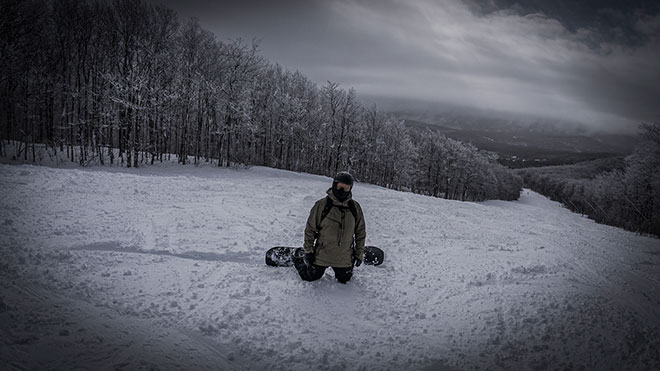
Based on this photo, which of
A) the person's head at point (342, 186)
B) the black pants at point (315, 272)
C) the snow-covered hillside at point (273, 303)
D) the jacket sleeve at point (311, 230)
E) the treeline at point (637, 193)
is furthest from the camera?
the treeline at point (637, 193)

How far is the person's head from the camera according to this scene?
217 inches

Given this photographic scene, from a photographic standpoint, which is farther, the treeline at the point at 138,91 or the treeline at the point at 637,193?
the treeline at the point at 637,193

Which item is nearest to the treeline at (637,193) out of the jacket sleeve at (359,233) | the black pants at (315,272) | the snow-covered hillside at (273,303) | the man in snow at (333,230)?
the snow-covered hillside at (273,303)

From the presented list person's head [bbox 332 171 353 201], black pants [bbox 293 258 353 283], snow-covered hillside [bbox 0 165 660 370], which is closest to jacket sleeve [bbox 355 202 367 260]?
black pants [bbox 293 258 353 283]

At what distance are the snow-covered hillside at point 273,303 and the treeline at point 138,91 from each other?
18320 mm

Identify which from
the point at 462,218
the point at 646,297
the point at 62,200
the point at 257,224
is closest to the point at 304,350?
the point at 257,224

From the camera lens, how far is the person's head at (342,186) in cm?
550

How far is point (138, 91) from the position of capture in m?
24.2

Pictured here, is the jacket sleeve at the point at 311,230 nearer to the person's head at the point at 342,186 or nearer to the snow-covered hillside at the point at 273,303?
the person's head at the point at 342,186

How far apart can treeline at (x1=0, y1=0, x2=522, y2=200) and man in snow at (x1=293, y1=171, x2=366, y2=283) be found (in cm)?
2170

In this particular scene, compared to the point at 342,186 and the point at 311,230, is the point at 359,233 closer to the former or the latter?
the point at 311,230

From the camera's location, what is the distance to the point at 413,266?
25.2ft

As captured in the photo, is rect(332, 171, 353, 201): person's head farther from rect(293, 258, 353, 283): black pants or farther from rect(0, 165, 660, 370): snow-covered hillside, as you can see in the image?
rect(0, 165, 660, 370): snow-covered hillside

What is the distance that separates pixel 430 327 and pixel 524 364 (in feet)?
4.52
